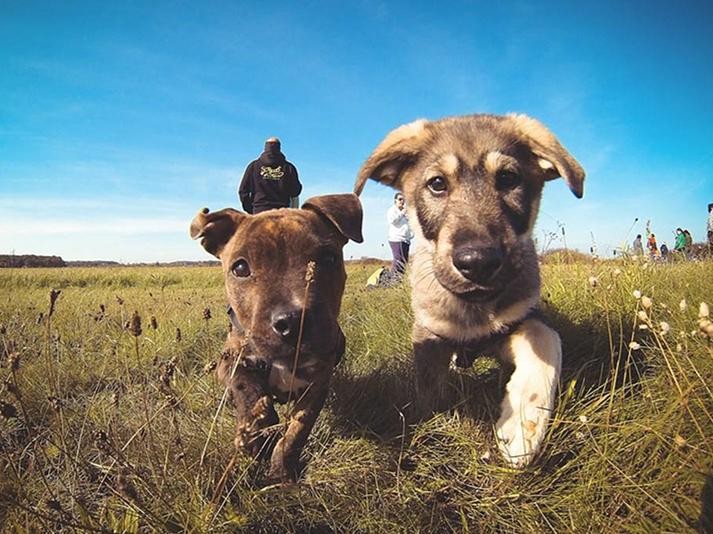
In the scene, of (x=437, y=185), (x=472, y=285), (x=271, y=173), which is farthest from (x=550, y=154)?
(x=271, y=173)

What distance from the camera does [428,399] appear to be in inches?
107

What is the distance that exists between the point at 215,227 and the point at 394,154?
4.72 feet

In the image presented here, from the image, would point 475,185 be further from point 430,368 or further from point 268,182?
point 268,182

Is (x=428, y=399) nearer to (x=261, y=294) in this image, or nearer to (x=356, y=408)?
(x=356, y=408)

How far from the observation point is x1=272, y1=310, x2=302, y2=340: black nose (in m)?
2.23

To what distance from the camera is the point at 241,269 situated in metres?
2.71

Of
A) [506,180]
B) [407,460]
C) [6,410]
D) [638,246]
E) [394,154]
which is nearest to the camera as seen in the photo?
[6,410]

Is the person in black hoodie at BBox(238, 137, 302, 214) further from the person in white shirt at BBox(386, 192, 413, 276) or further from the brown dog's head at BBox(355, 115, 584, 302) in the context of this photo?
the person in white shirt at BBox(386, 192, 413, 276)

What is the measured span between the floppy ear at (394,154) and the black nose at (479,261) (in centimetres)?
114

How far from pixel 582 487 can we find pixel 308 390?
4.75 ft

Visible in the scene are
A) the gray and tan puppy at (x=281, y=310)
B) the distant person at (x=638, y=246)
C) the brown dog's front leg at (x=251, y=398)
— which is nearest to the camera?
the gray and tan puppy at (x=281, y=310)

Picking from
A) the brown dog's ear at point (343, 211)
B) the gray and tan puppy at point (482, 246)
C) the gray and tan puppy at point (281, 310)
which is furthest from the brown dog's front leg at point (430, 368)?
the brown dog's ear at point (343, 211)

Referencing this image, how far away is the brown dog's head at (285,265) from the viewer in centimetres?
231

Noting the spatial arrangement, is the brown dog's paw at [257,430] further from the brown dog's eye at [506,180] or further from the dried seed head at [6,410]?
the brown dog's eye at [506,180]
